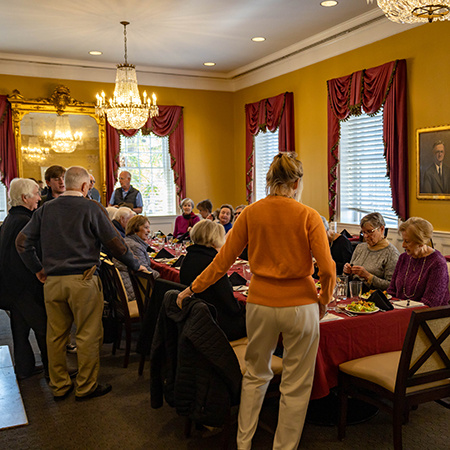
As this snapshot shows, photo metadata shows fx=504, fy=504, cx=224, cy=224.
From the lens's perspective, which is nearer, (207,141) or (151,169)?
(151,169)

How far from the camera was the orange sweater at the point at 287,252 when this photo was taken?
2512mm

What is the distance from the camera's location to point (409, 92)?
6270 millimetres

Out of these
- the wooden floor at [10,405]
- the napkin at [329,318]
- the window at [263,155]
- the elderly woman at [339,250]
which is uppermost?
the window at [263,155]

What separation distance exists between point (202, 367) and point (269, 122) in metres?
6.80

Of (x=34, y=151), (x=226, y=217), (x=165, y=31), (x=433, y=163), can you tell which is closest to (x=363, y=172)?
(x=433, y=163)

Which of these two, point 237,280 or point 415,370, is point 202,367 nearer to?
point 415,370

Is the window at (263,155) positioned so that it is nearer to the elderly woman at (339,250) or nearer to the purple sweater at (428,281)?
the elderly woman at (339,250)

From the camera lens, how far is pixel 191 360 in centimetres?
271

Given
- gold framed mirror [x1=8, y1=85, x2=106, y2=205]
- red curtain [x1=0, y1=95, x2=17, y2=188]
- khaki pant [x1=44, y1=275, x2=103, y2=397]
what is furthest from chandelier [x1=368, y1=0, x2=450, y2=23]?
red curtain [x1=0, y1=95, x2=17, y2=188]

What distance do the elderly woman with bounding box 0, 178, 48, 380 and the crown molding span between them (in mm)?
4873

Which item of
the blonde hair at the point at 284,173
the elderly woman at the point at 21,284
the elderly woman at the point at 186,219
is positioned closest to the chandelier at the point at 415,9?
the blonde hair at the point at 284,173

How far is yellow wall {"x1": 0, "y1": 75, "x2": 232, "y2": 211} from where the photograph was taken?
392 inches

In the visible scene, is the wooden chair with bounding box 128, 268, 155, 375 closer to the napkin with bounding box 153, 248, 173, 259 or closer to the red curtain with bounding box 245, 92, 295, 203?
the napkin with bounding box 153, 248, 173, 259

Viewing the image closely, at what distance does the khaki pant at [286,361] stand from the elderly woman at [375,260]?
5.10ft
